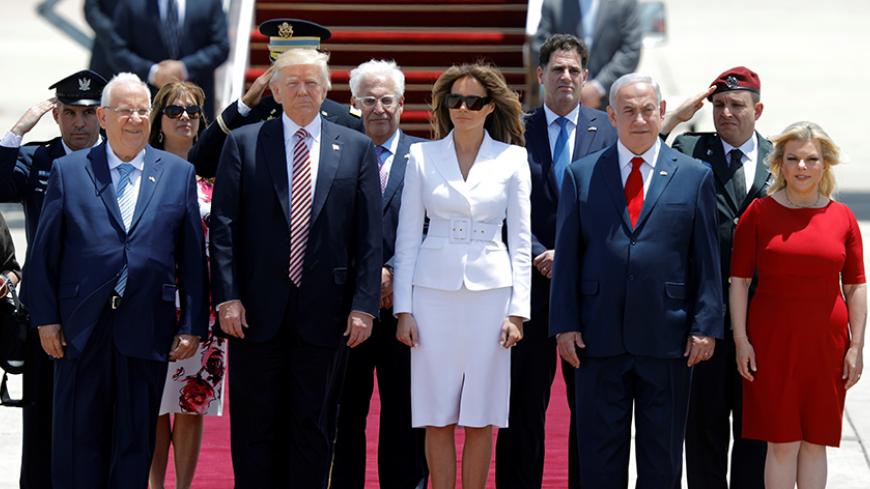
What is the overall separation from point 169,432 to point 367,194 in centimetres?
143

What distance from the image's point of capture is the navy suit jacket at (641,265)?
237 inches

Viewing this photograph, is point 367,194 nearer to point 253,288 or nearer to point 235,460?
point 253,288

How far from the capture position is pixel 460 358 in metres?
6.26

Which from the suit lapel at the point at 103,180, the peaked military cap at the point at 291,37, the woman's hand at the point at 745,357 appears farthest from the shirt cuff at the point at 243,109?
the woman's hand at the point at 745,357

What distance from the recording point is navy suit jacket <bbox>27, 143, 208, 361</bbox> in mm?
6031

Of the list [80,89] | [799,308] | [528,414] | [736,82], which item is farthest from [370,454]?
[736,82]

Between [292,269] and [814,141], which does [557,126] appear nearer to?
[814,141]

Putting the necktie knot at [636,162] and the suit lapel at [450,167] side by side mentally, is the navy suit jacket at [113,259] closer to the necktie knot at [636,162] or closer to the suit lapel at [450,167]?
the suit lapel at [450,167]

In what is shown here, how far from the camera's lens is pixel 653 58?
25844 mm

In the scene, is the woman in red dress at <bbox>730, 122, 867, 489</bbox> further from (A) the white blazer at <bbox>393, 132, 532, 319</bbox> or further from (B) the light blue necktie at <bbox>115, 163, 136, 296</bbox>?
(B) the light blue necktie at <bbox>115, 163, 136, 296</bbox>

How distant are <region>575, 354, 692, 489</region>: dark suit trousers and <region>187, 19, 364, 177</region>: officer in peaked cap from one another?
5.17ft

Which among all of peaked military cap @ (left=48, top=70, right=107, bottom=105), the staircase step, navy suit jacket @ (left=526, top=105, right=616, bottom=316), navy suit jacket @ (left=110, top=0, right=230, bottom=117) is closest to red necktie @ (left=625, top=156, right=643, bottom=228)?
navy suit jacket @ (left=526, top=105, right=616, bottom=316)

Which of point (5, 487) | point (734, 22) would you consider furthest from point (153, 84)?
point (734, 22)

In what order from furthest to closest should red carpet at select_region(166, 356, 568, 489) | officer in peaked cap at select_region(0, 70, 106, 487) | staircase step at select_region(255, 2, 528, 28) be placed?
staircase step at select_region(255, 2, 528, 28) < red carpet at select_region(166, 356, 568, 489) < officer in peaked cap at select_region(0, 70, 106, 487)
